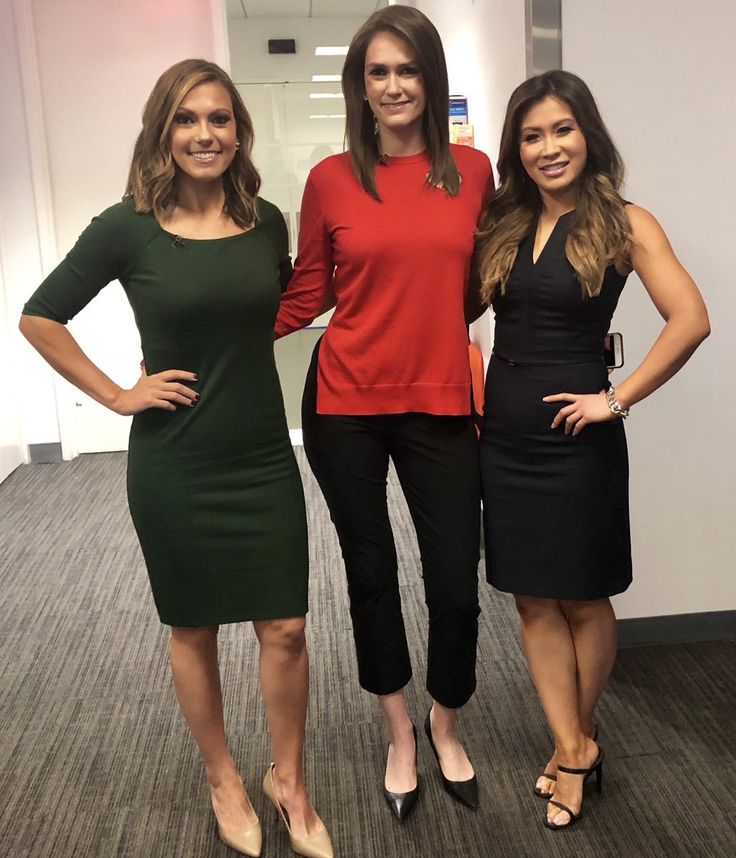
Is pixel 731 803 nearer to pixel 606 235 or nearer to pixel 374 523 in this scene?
pixel 374 523

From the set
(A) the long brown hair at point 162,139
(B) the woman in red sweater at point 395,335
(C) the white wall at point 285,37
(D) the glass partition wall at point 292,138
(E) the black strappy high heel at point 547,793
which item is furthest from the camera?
(C) the white wall at point 285,37

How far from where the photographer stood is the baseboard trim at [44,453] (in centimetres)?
528

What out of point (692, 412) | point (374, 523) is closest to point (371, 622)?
point (374, 523)

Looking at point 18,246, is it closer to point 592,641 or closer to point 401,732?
point 401,732

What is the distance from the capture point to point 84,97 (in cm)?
496

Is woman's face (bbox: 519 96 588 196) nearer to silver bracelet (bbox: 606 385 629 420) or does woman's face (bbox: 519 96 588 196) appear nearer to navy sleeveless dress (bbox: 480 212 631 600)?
navy sleeveless dress (bbox: 480 212 631 600)

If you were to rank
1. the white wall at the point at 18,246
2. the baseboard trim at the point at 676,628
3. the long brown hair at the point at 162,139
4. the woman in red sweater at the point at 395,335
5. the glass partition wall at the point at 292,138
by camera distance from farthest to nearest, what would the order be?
the glass partition wall at the point at 292,138
the white wall at the point at 18,246
the baseboard trim at the point at 676,628
the woman in red sweater at the point at 395,335
the long brown hair at the point at 162,139

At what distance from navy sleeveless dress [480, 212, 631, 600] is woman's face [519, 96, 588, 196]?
9 centimetres

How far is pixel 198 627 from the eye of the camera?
5.73 ft

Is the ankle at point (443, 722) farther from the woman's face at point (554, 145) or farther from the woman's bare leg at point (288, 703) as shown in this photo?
the woman's face at point (554, 145)

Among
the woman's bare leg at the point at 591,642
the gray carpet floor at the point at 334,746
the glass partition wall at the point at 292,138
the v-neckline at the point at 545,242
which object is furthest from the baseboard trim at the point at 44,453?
the v-neckline at the point at 545,242

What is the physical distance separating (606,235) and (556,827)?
122 cm

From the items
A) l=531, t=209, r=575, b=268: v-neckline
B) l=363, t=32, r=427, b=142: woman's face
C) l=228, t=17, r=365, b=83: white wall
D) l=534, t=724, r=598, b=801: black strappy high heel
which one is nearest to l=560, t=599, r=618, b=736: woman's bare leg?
l=534, t=724, r=598, b=801: black strappy high heel

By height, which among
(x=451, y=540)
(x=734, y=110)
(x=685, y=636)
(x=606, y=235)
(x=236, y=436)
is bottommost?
Answer: (x=685, y=636)
